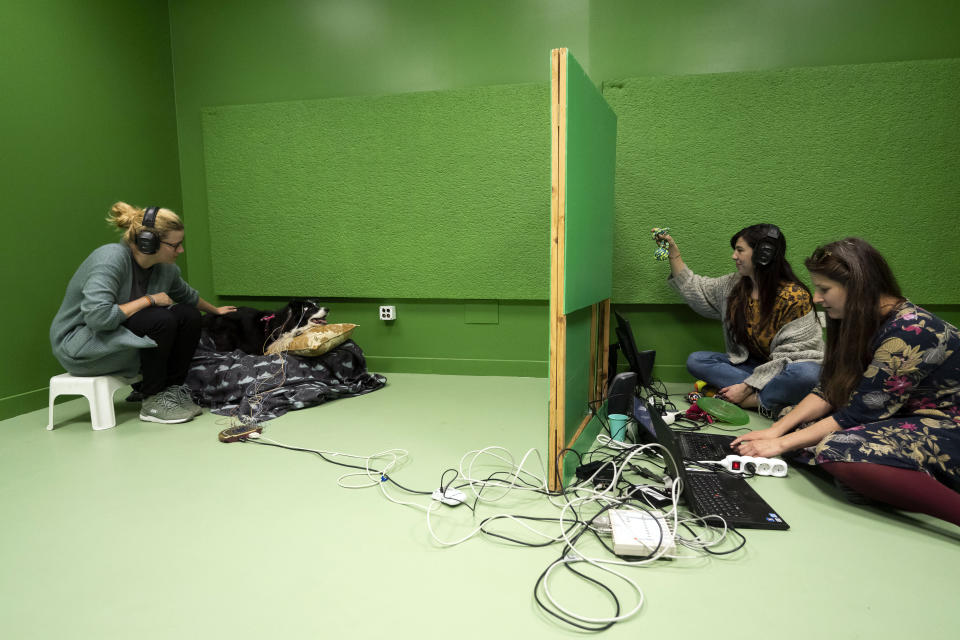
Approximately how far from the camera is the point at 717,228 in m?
Result: 2.82

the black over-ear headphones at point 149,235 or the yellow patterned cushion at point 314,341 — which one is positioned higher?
the black over-ear headphones at point 149,235

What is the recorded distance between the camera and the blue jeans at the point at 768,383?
2.17 meters

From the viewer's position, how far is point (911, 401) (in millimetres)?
1429

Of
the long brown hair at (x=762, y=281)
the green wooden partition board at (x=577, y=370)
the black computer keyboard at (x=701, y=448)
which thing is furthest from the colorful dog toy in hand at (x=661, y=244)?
the black computer keyboard at (x=701, y=448)

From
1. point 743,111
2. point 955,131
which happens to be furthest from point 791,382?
point 955,131

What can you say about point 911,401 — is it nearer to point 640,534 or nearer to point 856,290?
point 856,290

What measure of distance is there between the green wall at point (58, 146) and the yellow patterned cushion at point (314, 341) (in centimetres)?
113

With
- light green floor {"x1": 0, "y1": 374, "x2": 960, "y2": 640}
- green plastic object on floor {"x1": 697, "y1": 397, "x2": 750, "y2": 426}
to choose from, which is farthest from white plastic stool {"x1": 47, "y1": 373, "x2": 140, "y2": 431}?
green plastic object on floor {"x1": 697, "y1": 397, "x2": 750, "y2": 426}

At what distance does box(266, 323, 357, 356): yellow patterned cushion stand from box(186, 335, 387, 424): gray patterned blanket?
6 cm

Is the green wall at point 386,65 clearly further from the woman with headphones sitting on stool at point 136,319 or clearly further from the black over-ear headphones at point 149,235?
the black over-ear headphones at point 149,235

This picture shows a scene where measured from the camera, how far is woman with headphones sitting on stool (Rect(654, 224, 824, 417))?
2270 mm

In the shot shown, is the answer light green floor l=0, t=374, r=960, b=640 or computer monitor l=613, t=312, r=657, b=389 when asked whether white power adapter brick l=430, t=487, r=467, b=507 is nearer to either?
light green floor l=0, t=374, r=960, b=640

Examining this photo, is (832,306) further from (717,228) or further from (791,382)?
(717,228)

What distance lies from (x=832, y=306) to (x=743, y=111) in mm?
1704
